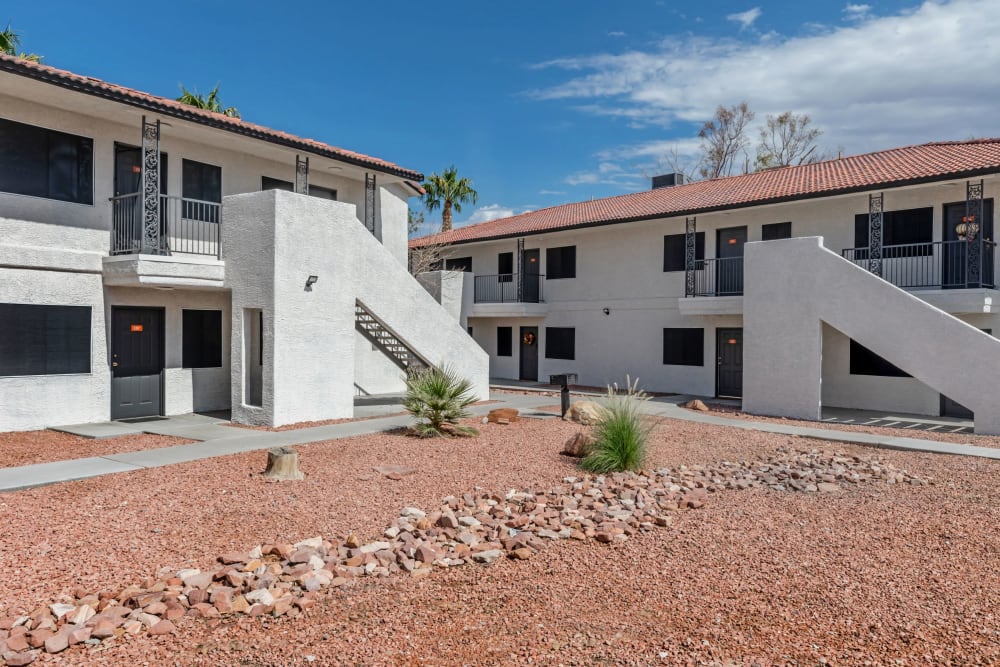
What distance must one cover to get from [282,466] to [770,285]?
474 inches

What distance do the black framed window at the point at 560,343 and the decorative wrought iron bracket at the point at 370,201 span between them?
8594 millimetres

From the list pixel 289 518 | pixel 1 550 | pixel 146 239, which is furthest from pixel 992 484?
pixel 146 239

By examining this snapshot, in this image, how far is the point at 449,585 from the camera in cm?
551

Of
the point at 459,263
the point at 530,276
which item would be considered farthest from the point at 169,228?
the point at 459,263

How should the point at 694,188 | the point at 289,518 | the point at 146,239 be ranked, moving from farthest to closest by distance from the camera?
1. the point at 694,188
2. the point at 146,239
3. the point at 289,518

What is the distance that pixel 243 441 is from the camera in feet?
36.3

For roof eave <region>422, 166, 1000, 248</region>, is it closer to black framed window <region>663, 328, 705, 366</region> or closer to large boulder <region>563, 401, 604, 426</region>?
black framed window <region>663, 328, 705, 366</region>

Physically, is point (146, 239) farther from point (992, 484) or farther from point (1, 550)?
point (992, 484)

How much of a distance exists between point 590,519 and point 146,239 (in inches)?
407

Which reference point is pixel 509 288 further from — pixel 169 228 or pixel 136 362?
pixel 136 362

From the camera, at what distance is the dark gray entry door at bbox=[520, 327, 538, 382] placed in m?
24.8

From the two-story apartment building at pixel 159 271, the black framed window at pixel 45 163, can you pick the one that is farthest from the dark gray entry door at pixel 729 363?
the black framed window at pixel 45 163

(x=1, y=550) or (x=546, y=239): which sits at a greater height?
(x=546, y=239)

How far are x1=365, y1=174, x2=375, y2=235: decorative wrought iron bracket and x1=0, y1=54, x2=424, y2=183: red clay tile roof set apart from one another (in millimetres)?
419
